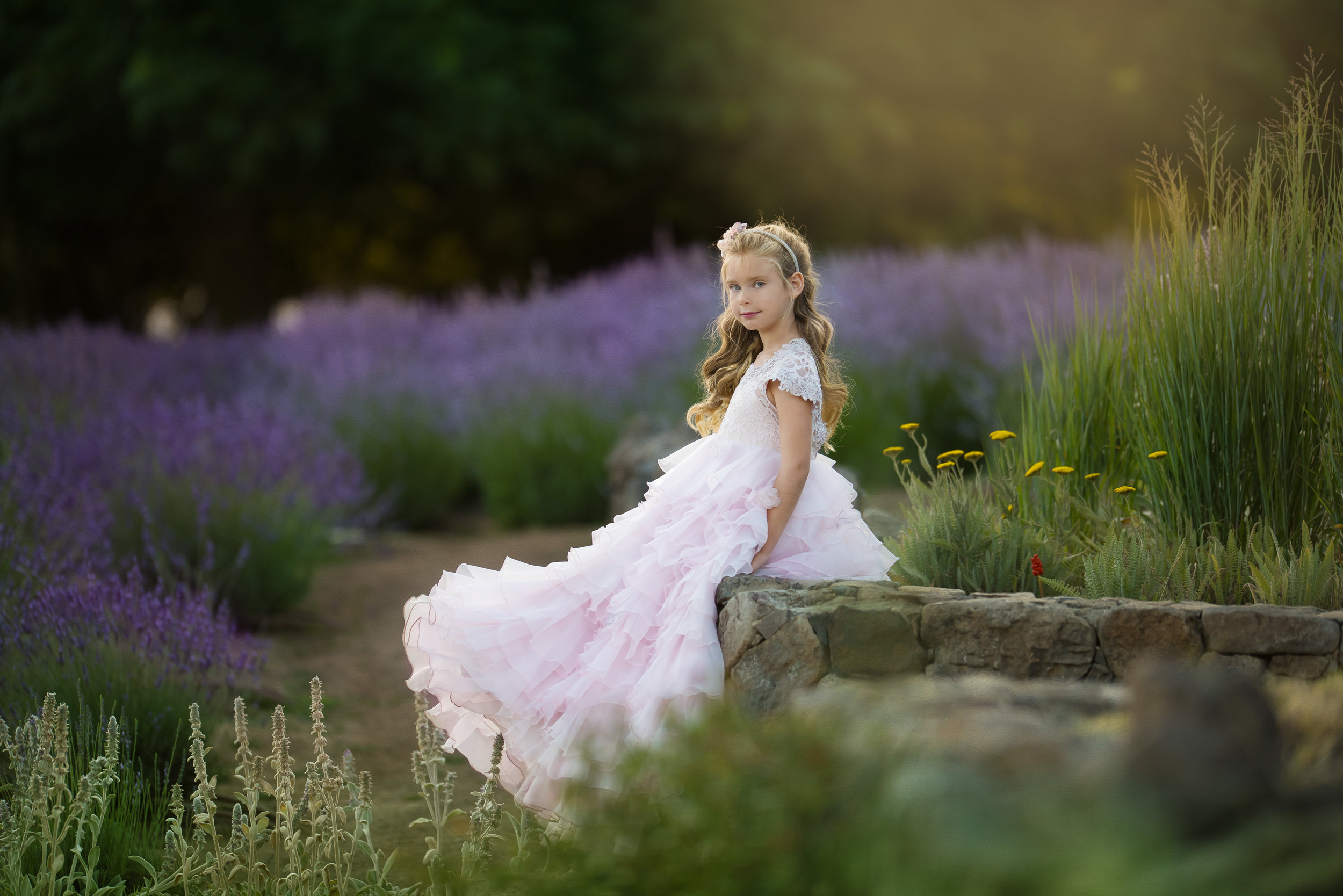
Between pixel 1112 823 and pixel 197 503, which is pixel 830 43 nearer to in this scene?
pixel 197 503

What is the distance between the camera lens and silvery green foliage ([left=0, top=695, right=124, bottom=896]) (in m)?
2.26

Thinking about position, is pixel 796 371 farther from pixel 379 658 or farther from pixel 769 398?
pixel 379 658

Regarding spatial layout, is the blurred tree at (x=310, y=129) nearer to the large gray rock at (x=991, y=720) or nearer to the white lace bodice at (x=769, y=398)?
the white lace bodice at (x=769, y=398)

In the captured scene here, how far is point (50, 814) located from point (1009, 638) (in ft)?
7.01

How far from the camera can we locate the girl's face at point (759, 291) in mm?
3047

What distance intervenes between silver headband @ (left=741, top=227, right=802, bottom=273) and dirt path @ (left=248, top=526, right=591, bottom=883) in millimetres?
1826

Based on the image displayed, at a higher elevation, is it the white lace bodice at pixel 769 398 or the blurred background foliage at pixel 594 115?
the blurred background foliage at pixel 594 115

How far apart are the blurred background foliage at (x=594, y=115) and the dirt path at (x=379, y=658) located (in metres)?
4.69

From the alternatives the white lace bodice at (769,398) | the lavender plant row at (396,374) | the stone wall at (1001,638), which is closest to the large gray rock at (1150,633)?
the stone wall at (1001,638)

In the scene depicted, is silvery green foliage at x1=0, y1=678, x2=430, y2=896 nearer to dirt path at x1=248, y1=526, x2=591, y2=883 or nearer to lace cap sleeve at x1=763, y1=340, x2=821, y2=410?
dirt path at x1=248, y1=526, x2=591, y2=883

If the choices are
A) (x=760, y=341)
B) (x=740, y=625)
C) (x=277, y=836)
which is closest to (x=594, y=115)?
(x=760, y=341)

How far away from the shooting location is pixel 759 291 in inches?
120

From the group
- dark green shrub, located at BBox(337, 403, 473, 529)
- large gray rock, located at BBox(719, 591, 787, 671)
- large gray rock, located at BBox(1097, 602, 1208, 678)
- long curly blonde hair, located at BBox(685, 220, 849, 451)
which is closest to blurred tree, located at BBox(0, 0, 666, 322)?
dark green shrub, located at BBox(337, 403, 473, 529)

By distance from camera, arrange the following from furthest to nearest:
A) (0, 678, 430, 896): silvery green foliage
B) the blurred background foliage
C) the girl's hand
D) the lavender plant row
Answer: the blurred background foliage < the lavender plant row < the girl's hand < (0, 678, 430, 896): silvery green foliage
